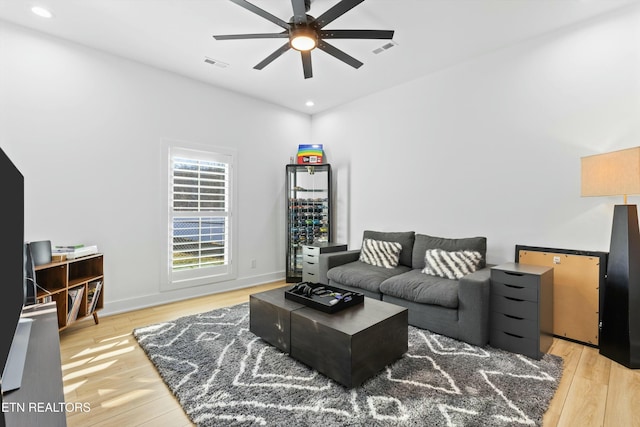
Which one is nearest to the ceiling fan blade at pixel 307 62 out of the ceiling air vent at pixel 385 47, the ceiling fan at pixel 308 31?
the ceiling fan at pixel 308 31

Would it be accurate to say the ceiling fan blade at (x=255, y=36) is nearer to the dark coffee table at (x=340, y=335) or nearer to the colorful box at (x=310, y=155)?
the dark coffee table at (x=340, y=335)

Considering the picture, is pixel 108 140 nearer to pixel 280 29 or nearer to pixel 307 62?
pixel 280 29

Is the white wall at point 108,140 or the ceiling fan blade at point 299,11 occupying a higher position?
the ceiling fan blade at point 299,11

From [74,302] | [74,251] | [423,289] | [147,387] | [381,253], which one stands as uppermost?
[74,251]

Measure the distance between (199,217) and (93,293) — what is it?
141cm

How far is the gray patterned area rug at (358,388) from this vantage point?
5.44ft

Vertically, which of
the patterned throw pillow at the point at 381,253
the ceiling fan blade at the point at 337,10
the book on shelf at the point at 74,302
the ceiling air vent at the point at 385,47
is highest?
the ceiling air vent at the point at 385,47

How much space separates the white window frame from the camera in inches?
147

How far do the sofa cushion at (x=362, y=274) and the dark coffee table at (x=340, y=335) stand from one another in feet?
2.47

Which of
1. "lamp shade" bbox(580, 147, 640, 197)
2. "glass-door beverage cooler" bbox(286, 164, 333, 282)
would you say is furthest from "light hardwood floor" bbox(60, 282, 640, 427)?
"glass-door beverage cooler" bbox(286, 164, 333, 282)

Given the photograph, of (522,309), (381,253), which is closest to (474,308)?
(522,309)

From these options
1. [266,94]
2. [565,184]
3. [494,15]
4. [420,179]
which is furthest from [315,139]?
[565,184]

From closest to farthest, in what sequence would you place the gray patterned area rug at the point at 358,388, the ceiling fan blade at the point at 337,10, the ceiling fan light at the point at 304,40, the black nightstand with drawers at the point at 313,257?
the gray patterned area rug at the point at 358,388 → the ceiling fan blade at the point at 337,10 → the ceiling fan light at the point at 304,40 → the black nightstand with drawers at the point at 313,257

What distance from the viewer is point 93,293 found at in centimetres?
298
